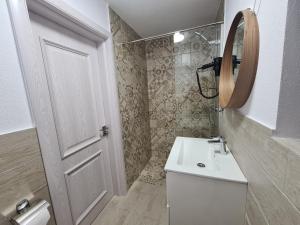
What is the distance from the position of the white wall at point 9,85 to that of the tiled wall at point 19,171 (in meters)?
0.06

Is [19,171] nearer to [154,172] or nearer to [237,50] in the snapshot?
[237,50]

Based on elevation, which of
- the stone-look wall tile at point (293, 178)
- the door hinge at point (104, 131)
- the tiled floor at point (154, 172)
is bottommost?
the tiled floor at point (154, 172)

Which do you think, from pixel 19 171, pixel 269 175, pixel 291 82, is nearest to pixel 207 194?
pixel 269 175

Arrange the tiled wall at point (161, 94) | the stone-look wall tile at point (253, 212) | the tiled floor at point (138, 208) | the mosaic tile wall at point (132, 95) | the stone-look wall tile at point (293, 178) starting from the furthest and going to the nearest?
the tiled wall at point (161, 94) < the mosaic tile wall at point (132, 95) < the tiled floor at point (138, 208) < the stone-look wall tile at point (253, 212) < the stone-look wall tile at point (293, 178)

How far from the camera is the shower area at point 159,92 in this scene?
164 centimetres

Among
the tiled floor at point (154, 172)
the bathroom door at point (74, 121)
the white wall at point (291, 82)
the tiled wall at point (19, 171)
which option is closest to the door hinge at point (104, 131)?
the bathroom door at point (74, 121)

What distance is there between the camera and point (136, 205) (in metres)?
1.53

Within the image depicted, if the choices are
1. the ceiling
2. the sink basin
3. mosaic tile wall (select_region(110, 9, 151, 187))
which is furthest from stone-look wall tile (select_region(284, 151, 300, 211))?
the ceiling

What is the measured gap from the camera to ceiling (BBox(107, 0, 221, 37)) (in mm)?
1380

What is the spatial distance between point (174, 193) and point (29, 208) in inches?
32.6

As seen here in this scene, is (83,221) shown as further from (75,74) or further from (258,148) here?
(258,148)

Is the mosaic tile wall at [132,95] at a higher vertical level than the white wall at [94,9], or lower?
lower

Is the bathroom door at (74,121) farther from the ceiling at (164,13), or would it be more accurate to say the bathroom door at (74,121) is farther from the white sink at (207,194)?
the white sink at (207,194)

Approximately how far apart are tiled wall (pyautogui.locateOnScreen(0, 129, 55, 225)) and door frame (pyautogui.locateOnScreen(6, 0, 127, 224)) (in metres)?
0.04
